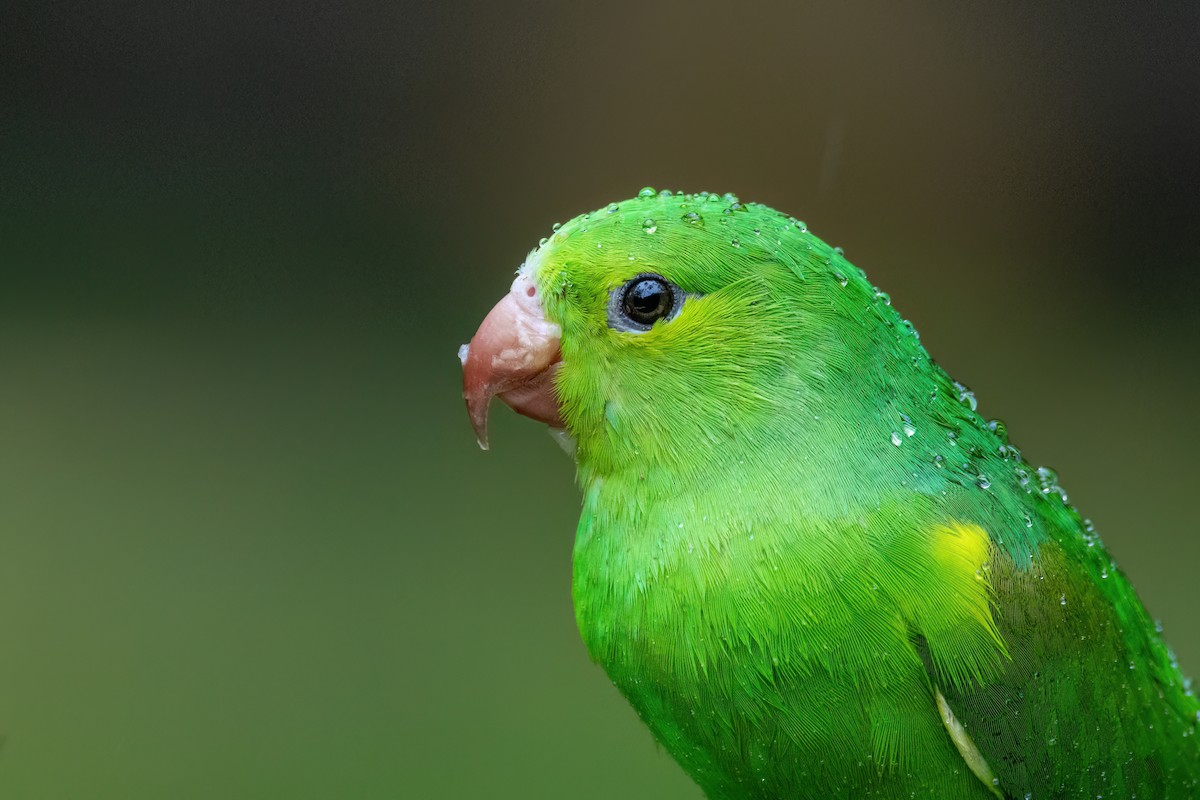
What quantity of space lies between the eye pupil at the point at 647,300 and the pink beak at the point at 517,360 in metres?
0.12

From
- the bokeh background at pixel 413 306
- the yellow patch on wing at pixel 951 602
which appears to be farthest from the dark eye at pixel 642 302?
the bokeh background at pixel 413 306

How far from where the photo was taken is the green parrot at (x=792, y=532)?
1343mm

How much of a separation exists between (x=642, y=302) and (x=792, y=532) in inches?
15.1

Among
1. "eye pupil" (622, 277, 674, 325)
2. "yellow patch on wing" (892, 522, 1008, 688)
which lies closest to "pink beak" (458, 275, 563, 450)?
"eye pupil" (622, 277, 674, 325)

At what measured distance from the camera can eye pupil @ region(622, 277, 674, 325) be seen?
144 cm

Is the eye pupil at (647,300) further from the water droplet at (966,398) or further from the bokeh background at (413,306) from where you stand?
the bokeh background at (413,306)

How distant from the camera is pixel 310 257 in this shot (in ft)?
11.5

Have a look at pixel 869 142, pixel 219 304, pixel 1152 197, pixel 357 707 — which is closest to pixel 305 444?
pixel 219 304

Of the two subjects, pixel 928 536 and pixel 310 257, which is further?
pixel 310 257

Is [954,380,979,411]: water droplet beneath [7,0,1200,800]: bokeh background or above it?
beneath

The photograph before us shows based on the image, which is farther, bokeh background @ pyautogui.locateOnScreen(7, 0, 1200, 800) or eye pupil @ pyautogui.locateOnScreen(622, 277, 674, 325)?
bokeh background @ pyautogui.locateOnScreen(7, 0, 1200, 800)

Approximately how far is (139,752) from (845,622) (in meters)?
2.55

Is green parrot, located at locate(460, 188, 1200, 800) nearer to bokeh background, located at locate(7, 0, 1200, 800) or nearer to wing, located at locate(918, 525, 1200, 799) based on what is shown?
wing, located at locate(918, 525, 1200, 799)

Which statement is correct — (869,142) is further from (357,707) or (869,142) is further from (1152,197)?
(357,707)
